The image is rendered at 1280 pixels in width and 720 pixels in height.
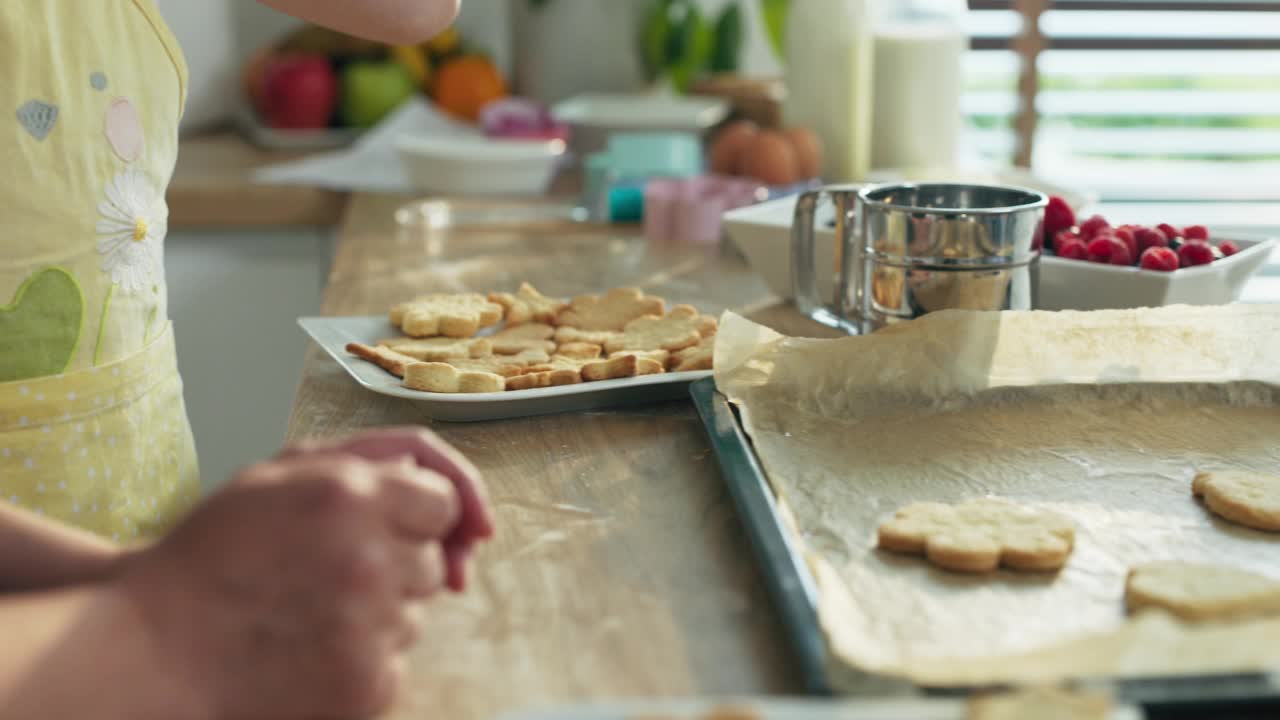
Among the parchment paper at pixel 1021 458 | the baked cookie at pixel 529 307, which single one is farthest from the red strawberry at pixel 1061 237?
the baked cookie at pixel 529 307

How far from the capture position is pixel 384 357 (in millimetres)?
936

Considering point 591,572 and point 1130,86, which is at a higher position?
point 1130,86

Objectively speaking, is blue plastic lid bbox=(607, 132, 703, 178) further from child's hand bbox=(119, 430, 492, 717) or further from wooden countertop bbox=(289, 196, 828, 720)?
child's hand bbox=(119, 430, 492, 717)

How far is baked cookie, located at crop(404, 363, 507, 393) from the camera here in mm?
865

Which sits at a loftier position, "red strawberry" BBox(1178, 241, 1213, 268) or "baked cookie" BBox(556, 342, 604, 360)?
"red strawberry" BBox(1178, 241, 1213, 268)

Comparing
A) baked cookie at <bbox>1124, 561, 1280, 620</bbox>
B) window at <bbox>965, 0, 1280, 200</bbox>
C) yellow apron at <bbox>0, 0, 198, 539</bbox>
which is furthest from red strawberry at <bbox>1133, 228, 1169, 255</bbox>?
window at <bbox>965, 0, 1280, 200</bbox>

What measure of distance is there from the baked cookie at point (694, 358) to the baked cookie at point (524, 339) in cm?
10

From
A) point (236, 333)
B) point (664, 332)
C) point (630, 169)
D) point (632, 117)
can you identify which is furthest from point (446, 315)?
point (632, 117)

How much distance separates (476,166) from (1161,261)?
45.8 inches

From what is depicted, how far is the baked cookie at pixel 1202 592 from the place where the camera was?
0.58 meters

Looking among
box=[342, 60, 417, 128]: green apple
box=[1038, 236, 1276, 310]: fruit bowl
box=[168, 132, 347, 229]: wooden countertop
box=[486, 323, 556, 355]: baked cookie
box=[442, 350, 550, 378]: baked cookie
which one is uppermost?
box=[342, 60, 417, 128]: green apple

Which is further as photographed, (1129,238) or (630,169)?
(630,169)

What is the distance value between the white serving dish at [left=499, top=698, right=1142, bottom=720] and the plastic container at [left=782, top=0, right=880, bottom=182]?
4.80ft

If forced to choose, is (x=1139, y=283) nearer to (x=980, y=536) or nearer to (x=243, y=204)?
(x=980, y=536)
